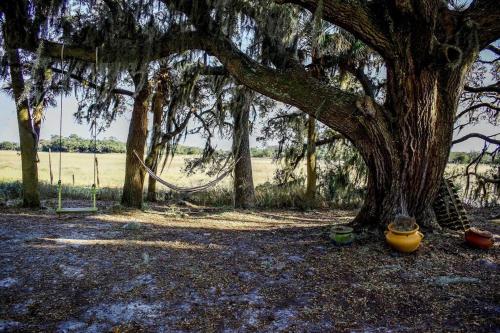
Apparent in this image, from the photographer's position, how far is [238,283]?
296cm

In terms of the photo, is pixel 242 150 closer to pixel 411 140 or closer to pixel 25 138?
pixel 25 138

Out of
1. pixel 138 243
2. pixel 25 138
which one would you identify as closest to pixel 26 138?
pixel 25 138

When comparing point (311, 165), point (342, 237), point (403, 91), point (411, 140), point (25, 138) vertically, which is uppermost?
point (403, 91)

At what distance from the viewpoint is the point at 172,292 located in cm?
279

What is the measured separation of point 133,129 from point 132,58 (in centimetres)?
194

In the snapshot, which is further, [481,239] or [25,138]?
[25,138]

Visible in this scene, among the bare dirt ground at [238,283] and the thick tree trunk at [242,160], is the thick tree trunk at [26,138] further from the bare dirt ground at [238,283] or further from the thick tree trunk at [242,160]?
the thick tree trunk at [242,160]

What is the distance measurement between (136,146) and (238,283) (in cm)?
427

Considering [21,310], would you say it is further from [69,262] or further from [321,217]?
[321,217]

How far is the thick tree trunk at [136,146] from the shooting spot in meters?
6.50

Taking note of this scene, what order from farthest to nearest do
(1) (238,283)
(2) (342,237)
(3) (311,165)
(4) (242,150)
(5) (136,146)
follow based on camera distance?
(3) (311,165)
(4) (242,150)
(5) (136,146)
(2) (342,237)
(1) (238,283)

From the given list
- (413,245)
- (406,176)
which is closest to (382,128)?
(406,176)

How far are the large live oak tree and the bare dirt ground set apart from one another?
62 cm

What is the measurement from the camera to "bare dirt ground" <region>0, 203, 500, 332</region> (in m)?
2.31
